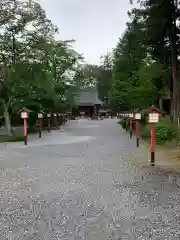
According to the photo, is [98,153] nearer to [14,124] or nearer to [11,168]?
[11,168]

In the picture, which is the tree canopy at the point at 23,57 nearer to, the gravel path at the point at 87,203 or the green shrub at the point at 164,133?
the green shrub at the point at 164,133

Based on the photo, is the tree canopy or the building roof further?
the building roof

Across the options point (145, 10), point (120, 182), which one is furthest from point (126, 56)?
point (120, 182)

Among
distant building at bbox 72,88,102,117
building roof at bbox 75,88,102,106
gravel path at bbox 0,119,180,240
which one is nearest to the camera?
gravel path at bbox 0,119,180,240

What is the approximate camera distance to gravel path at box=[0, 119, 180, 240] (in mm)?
3723

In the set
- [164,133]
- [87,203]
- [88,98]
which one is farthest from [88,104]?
[87,203]

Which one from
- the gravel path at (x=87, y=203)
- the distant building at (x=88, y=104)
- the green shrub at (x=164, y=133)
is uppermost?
the distant building at (x=88, y=104)

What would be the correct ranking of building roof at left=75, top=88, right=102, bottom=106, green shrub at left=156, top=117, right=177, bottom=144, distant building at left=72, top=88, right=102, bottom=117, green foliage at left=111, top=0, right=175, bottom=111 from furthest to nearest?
distant building at left=72, top=88, right=102, bottom=117
building roof at left=75, top=88, right=102, bottom=106
green foliage at left=111, top=0, right=175, bottom=111
green shrub at left=156, top=117, right=177, bottom=144

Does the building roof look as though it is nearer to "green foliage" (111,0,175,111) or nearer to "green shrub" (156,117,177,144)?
"green foliage" (111,0,175,111)

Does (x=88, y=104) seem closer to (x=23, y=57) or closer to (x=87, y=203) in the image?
(x=23, y=57)

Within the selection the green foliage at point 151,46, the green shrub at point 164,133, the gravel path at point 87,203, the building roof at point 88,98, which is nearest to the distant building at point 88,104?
the building roof at point 88,98

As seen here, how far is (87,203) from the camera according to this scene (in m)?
4.93

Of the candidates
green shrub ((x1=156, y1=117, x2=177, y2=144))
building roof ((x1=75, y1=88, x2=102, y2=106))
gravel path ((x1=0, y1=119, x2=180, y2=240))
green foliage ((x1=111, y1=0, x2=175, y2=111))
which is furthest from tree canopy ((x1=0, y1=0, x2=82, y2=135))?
building roof ((x1=75, y1=88, x2=102, y2=106))

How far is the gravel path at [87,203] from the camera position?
3723 millimetres
